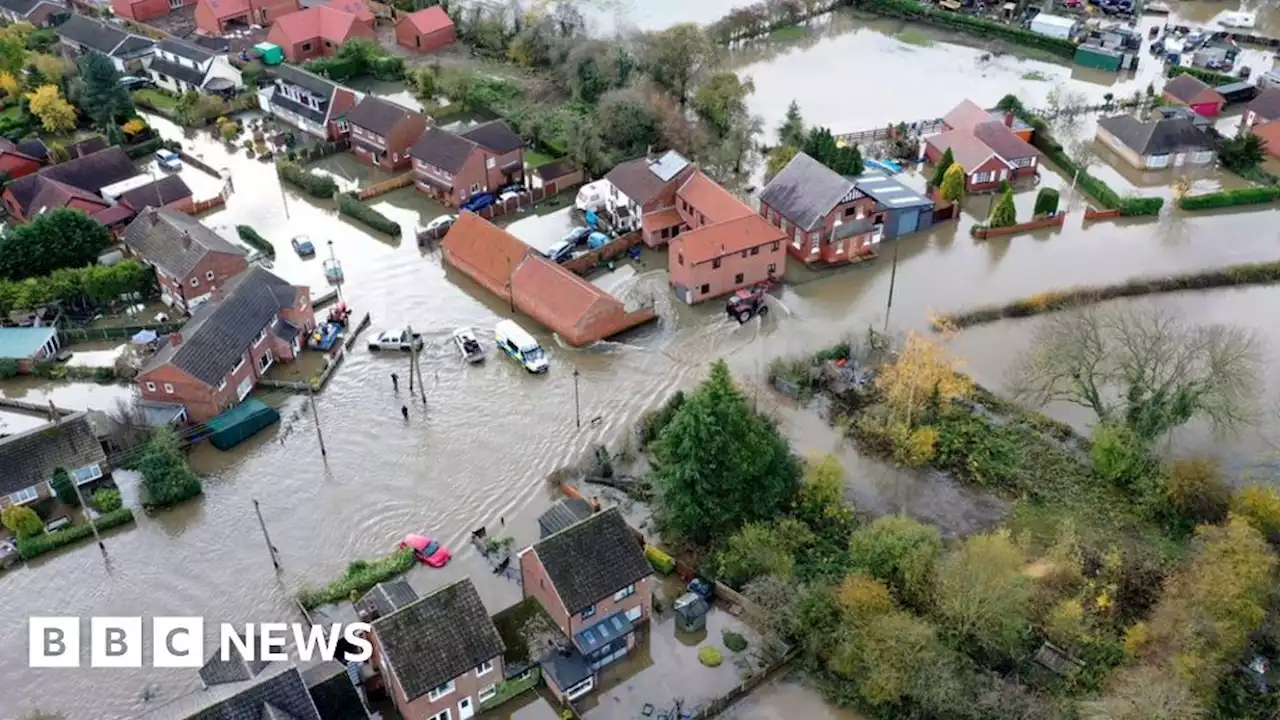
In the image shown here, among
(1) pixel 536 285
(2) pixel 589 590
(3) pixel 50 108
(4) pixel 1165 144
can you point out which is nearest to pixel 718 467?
(2) pixel 589 590

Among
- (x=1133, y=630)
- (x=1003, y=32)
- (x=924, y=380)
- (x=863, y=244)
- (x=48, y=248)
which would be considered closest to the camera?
(x=1133, y=630)

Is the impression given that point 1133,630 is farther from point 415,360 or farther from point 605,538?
point 415,360

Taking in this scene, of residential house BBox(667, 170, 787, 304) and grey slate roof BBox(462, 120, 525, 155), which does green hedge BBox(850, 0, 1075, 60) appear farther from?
grey slate roof BBox(462, 120, 525, 155)

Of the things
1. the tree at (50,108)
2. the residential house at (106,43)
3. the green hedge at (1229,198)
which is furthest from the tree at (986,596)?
the residential house at (106,43)

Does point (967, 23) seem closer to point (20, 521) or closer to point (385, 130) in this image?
point (385, 130)

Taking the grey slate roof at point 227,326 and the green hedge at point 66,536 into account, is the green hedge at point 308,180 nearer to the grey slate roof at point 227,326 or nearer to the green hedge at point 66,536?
the grey slate roof at point 227,326

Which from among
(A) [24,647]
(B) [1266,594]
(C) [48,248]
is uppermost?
(C) [48,248]

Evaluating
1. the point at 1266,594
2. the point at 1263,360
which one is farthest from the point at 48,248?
the point at 1263,360

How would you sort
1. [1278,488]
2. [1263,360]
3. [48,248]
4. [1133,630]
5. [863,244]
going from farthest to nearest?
[863,244]
[48,248]
[1263,360]
[1278,488]
[1133,630]
